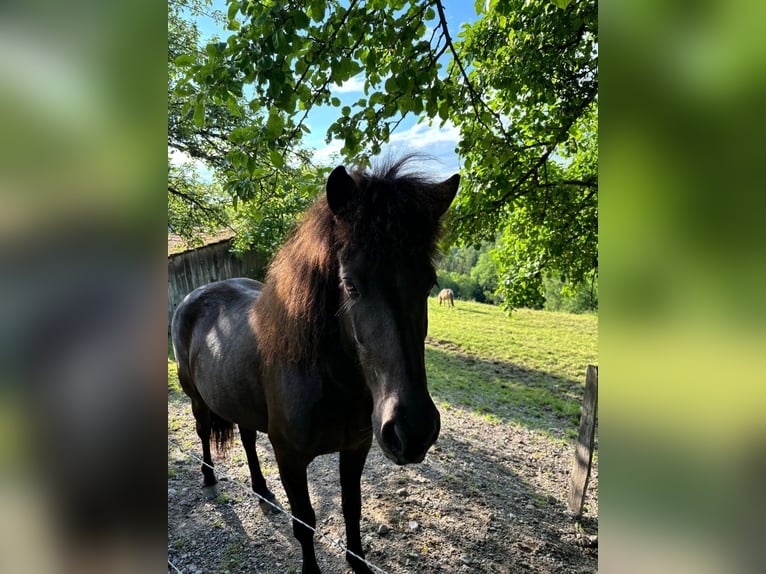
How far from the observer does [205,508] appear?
3367mm

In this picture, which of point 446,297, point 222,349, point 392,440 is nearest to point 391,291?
point 392,440

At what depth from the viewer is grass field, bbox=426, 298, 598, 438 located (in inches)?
219

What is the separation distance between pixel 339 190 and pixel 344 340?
682 mm

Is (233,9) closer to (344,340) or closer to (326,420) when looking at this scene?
(344,340)

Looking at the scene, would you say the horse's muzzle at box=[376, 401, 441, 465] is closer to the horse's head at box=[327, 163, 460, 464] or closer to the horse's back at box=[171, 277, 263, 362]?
the horse's head at box=[327, 163, 460, 464]

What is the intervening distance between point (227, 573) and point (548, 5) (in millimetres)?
4748

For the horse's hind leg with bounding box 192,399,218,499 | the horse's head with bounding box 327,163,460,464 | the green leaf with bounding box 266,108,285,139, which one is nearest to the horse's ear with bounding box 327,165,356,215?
the horse's head with bounding box 327,163,460,464

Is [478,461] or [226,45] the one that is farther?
[478,461]

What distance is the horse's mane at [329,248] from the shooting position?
1.50 m

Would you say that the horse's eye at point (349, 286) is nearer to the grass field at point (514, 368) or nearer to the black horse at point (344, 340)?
the black horse at point (344, 340)

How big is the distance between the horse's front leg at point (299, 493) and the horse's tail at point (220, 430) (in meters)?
1.46
